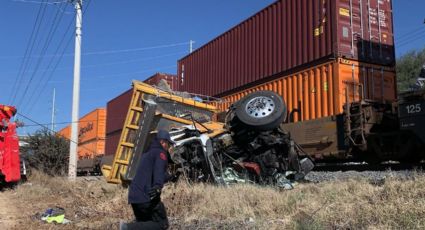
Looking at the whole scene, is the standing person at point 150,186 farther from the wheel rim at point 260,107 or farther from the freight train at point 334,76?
the freight train at point 334,76

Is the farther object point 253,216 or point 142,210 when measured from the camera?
point 253,216

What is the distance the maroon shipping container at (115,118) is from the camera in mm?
25211

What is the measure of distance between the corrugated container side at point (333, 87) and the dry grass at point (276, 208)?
4.90 meters

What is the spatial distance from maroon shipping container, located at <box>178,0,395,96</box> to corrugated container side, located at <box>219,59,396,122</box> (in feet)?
0.86

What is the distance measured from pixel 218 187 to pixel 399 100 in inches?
184

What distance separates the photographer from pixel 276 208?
19.4ft

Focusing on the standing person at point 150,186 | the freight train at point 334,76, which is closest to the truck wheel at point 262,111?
the freight train at point 334,76

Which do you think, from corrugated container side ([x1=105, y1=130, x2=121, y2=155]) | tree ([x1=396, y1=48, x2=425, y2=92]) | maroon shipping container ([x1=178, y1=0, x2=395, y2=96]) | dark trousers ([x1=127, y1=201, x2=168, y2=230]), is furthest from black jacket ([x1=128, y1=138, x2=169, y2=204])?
tree ([x1=396, y1=48, x2=425, y2=92])

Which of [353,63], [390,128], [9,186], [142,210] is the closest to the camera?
[142,210]

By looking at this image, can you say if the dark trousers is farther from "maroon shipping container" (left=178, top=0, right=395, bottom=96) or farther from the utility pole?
the utility pole

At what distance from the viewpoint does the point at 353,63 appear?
12.6 metres

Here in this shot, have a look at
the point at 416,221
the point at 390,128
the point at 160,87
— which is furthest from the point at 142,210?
the point at 390,128

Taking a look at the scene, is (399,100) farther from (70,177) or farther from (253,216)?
(70,177)

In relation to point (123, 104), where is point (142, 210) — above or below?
below
